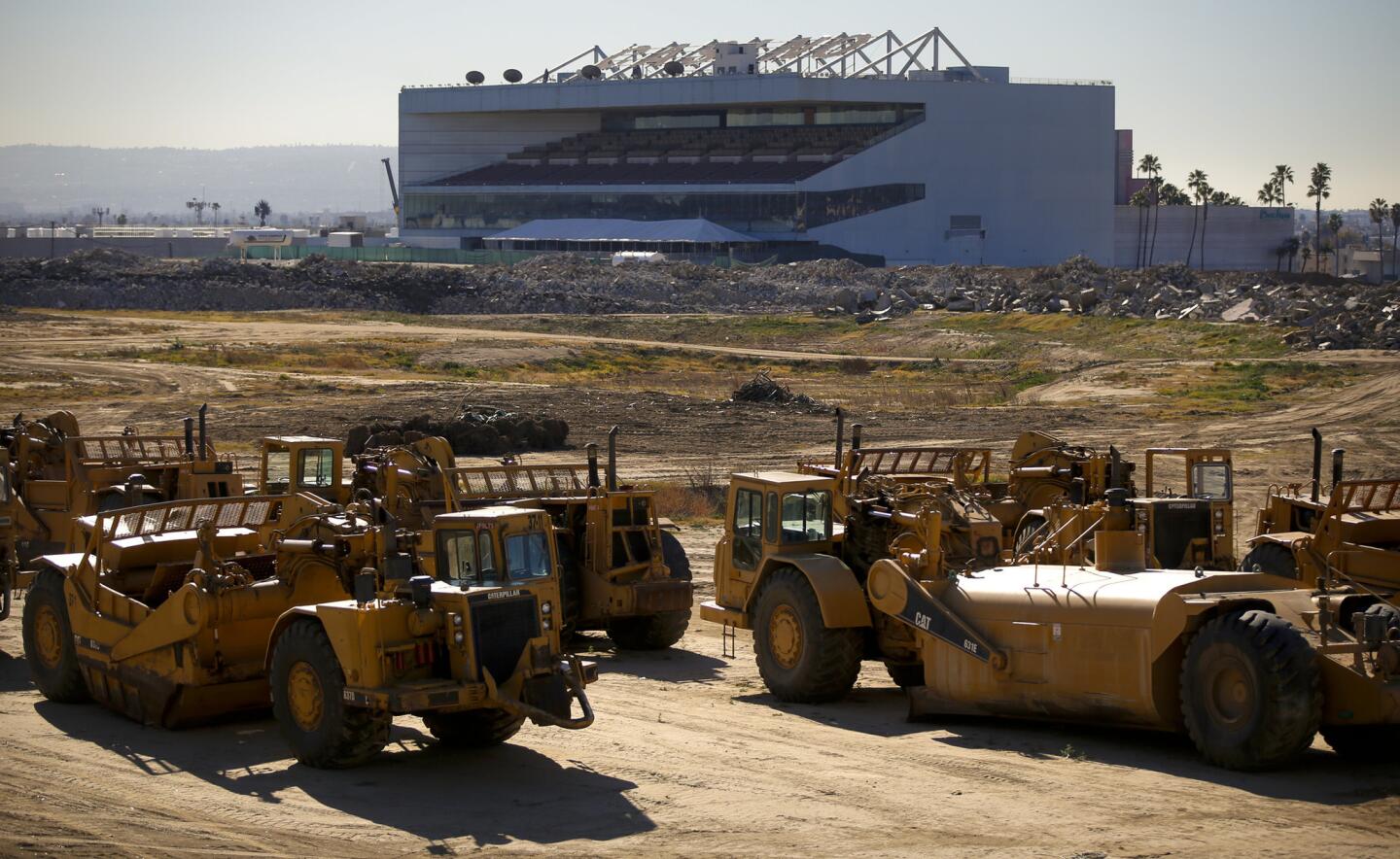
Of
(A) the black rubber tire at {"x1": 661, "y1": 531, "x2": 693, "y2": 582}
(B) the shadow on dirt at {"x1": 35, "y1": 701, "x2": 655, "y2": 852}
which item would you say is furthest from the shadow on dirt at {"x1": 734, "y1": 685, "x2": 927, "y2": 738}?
(B) the shadow on dirt at {"x1": 35, "y1": 701, "x2": 655, "y2": 852}

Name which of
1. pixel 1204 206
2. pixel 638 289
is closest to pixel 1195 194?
pixel 1204 206

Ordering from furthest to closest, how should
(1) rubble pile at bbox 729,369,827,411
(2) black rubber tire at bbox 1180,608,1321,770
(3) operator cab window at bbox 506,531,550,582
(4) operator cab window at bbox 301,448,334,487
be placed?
(1) rubble pile at bbox 729,369,827,411 → (4) operator cab window at bbox 301,448,334,487 → (3) operator cab window at bbox 506,531,550,582 → (2) black rubber tire at bbox 1180,608,1321,770

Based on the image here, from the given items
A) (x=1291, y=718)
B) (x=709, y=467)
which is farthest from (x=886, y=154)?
(x=1291, y=718)

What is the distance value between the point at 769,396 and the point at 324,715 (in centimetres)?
3682

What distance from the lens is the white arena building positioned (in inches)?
5044

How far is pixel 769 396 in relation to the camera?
49.4m

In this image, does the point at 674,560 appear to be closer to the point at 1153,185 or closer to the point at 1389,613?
the point at 1389,613

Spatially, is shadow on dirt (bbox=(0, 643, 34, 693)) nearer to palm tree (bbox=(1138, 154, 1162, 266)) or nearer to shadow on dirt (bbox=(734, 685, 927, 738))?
shadow on dirt (bbox=(734, 685, 927, 738))

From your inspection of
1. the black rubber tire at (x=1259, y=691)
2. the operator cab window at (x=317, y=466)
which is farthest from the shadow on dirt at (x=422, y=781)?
the operator cab window at (x=317, y=466)

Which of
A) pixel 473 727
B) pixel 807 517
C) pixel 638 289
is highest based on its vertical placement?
pixel 638 289

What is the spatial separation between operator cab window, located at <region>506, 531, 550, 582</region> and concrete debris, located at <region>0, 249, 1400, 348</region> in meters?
61.6

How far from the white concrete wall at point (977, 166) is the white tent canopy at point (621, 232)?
13.7 feet

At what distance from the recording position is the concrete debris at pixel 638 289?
78938 mm

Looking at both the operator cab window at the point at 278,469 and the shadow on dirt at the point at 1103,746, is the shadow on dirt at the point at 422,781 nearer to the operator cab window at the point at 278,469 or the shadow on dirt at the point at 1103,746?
the shadow on dirt at the point at 1103,746
